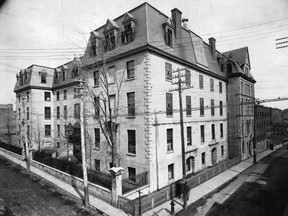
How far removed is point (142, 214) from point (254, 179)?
48.0 feet

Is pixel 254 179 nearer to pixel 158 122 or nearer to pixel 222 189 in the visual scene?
pixel 222 189

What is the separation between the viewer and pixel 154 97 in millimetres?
15727

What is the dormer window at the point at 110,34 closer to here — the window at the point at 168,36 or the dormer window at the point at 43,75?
the window at the point at 168,36

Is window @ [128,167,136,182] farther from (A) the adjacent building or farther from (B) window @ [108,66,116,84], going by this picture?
(A) the adjacent building

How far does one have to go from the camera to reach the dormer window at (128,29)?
1644 centimetres

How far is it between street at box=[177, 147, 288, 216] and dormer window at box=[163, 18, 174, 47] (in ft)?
49.7

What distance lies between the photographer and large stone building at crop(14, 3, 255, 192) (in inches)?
607

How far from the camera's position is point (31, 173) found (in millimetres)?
18766

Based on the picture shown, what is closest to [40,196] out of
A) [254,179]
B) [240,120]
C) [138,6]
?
[138,6]

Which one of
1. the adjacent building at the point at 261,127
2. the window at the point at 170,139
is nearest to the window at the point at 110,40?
the window at the point at 170,139

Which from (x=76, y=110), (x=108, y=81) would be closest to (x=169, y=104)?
(x=108, y=81)

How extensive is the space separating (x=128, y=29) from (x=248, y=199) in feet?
→ 61.2

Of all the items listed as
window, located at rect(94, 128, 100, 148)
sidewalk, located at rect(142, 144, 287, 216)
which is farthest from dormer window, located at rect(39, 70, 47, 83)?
sidewalk, located at rect(142, 144, 287, 216)

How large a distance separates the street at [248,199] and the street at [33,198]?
26.6ft
